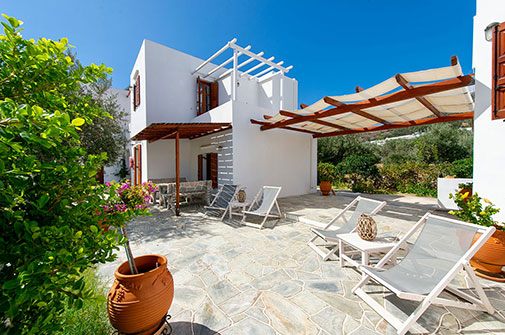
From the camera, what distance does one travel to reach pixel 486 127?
13.6 ft

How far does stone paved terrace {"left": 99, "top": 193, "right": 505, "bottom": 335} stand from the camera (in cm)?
234

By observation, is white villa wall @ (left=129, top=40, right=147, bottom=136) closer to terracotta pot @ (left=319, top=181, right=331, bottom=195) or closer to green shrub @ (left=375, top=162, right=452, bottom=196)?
terracotta pot @ (left=319, top=181, right=331, bottom=195)

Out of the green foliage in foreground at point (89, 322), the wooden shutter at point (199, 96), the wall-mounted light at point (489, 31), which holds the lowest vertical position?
the green foliage in foreground at point (89, 322)

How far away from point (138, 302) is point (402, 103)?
298 inches

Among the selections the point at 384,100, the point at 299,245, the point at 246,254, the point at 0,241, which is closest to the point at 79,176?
the point at 0,241

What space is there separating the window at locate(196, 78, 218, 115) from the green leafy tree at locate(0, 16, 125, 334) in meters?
11.1

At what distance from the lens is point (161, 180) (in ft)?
35.5

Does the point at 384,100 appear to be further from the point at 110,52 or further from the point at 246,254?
the point at 110,52

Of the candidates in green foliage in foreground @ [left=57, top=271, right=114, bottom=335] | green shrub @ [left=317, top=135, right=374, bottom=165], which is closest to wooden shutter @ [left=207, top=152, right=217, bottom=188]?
green foliage in foreground @ [left=57, top=271, right=114, bottom=335]

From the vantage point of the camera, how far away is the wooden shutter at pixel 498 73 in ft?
12.5

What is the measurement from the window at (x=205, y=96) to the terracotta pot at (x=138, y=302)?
36.8ft

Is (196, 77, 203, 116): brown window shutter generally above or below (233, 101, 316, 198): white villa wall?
above

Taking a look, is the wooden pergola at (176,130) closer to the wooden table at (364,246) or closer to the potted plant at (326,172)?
the wooden table at (364,246)

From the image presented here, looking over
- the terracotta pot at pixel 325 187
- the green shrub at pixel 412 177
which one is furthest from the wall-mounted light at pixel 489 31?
the green shrub at pixel 412 177
